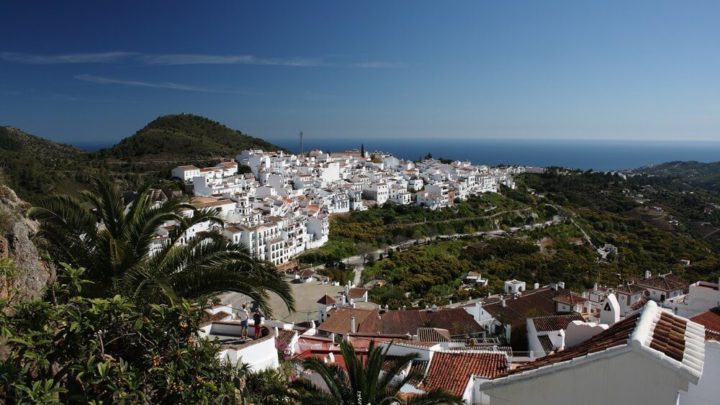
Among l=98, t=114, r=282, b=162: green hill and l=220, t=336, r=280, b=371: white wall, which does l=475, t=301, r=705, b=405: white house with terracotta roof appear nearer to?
l=220, t=336, r=280, b=371: white wall

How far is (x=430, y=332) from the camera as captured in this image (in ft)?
61.4

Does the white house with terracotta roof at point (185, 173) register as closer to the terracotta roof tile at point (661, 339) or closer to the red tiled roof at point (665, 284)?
the red tiled roof at point (665, 284)

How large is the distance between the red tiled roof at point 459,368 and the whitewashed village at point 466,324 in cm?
3

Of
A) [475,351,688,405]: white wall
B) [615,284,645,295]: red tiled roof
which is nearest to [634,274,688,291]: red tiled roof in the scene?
[615,284,645,295]: red tiled roof

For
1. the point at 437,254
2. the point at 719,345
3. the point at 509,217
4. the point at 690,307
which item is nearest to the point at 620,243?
the point at 509,217

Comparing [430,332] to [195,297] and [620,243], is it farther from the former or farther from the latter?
[620,243]

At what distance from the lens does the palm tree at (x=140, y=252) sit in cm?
554

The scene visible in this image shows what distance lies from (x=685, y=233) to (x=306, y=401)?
258ft

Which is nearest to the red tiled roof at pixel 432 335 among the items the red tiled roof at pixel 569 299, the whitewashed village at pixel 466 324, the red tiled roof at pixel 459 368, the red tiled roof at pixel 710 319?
the whitewashed village at pixel 466 324

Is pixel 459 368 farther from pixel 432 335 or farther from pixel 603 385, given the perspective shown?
pixel 432 335

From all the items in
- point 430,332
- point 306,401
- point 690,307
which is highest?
point 306,401

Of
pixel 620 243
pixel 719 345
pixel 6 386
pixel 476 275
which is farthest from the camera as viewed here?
pixel 620 243

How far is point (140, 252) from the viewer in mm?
5945

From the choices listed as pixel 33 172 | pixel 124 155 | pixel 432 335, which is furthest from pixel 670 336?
pixel 124 155
